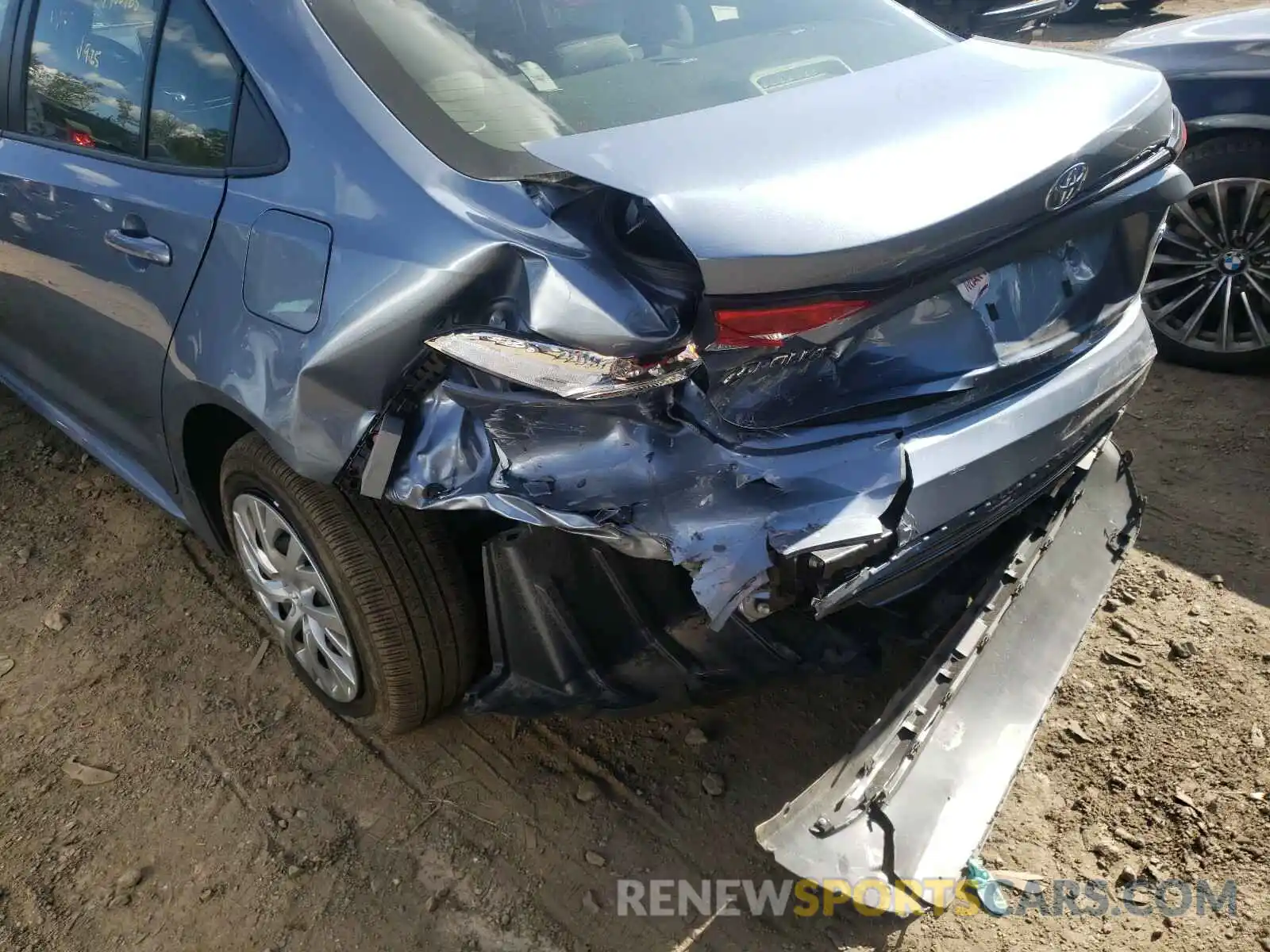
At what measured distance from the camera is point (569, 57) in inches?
82.9

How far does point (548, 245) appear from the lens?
5.45 feet

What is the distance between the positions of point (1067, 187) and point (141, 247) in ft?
6.74

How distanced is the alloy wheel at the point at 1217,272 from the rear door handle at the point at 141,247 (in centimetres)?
331

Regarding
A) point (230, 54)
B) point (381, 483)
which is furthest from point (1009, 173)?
point (230, 54)

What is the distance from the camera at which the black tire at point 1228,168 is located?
359 centimetres

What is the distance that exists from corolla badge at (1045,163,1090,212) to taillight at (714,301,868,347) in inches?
18.9

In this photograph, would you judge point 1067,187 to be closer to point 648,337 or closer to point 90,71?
point 648,337

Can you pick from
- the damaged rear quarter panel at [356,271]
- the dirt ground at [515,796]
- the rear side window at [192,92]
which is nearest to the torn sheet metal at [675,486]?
the damaged rear quarter panel at [356,271]

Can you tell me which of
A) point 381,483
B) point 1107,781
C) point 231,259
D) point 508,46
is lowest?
point 1107,781

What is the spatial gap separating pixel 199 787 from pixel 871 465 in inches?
75.0

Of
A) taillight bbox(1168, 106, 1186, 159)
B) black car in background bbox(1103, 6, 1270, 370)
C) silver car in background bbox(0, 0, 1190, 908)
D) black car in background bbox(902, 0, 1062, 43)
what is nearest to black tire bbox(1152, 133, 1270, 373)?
black car in background bbox(1103, 6, 1270, 370)

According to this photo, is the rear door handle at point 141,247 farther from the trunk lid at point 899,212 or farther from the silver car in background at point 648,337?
the trunk lid at point 899,212

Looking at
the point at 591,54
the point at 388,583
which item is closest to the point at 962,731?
the point at 388,583

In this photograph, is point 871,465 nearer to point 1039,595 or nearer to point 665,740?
point 1039,595
